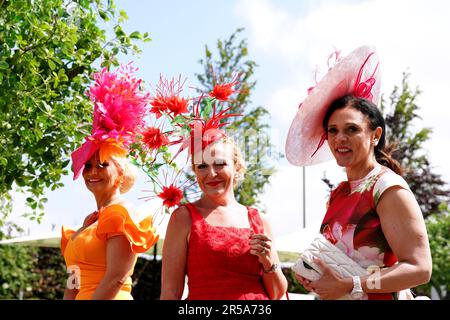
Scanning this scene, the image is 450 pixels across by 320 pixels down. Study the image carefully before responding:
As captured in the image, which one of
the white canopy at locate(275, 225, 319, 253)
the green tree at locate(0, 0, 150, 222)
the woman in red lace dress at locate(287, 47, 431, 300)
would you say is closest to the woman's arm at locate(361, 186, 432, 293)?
the woman in red lace dress at locate(287, 47, 431, 300)

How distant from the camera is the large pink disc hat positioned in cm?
279

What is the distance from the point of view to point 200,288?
2.98m

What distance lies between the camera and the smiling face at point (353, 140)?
2.62 meters

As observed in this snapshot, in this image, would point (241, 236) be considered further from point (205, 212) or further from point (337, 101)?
point (337, 101)

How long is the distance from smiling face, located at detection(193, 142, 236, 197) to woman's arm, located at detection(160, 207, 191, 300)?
0.18 metres

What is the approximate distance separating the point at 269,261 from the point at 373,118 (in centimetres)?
78

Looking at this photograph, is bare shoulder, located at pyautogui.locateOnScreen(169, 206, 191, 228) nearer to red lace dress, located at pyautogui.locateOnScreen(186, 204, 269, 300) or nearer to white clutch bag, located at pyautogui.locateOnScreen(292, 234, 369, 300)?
red lace dress, located at pyautogui.locateOnScreen(186, 204, 269, 300)

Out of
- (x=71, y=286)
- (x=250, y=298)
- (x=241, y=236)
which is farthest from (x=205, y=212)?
(x=71, y=286)

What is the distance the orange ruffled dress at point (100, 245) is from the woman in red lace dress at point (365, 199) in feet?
3.45

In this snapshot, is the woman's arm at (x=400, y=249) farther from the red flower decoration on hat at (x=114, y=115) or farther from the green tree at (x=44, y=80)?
the green tree at (x=44, y=80)

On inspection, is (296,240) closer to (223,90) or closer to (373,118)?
(223,90)

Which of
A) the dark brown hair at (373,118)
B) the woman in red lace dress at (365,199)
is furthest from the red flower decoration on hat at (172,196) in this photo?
the dark brown hair at (373,118)

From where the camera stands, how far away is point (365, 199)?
2539 mm

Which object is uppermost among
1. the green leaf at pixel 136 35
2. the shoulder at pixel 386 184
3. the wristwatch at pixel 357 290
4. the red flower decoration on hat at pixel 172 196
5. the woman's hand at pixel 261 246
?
the green leaf at pixel 136 35
